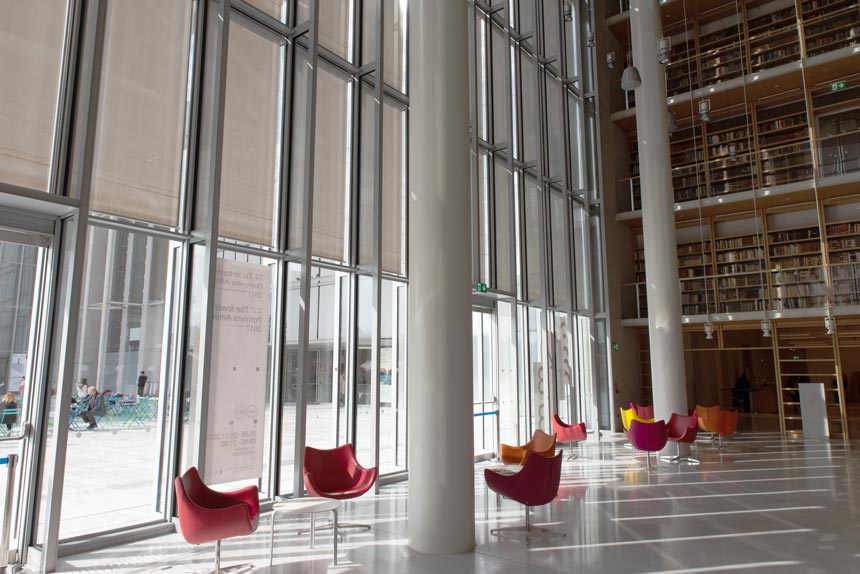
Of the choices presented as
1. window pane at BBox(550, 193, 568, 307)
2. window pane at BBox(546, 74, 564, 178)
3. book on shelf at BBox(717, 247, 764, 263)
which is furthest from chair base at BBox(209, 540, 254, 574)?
book on shelf at BBox(717, 247, 764, 263)

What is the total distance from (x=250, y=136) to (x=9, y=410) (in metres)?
3.65

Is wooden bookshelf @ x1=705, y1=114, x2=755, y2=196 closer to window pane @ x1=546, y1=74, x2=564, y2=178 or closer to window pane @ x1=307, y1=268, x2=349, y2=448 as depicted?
window pane @ x1=546, y1=74, x2=564, y2=178

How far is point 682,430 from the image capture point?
9.34 m

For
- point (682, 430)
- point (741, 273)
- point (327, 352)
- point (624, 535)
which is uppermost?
point (741, 273)

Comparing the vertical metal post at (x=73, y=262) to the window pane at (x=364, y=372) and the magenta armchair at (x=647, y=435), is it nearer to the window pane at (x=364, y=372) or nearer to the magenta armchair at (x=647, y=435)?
the window pane at (x=364, y=372)

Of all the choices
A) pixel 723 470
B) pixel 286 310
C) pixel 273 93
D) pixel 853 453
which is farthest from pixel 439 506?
pixel 853 453

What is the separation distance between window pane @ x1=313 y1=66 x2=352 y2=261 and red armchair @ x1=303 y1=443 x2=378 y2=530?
8.33 ft

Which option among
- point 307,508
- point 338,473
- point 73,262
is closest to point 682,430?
point 338,473

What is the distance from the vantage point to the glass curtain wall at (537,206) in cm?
1068

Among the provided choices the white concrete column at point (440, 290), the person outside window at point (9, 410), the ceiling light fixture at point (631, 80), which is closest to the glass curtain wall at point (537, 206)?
the ceiling light fixture at point (631, 80)

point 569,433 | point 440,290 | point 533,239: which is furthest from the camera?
point 533,239

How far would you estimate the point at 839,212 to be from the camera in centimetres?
1254

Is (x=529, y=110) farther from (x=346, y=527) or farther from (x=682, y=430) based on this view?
(x=346, y=527)

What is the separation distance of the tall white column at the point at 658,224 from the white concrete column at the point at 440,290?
6.67 metres
